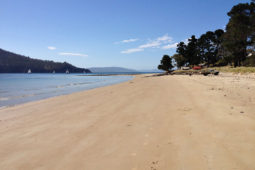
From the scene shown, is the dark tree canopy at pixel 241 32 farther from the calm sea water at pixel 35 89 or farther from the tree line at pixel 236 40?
the calm sea water at pixel 35 89

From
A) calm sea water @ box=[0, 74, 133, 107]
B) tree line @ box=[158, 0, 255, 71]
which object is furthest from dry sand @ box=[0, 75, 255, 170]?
tree line @ box=[158, 0, 255, 71]

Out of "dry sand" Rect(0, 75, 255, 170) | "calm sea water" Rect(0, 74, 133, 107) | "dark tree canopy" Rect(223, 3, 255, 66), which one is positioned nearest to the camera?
"dry sand" Rect(0, 75, 255, 170)

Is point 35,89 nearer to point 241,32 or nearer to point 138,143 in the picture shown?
point 138,143

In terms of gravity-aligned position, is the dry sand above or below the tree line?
below

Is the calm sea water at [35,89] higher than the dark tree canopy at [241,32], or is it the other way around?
the dark tree canopy at [241,32]

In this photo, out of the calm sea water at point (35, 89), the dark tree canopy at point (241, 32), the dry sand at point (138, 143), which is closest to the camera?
the dry sand at point (138, 143)

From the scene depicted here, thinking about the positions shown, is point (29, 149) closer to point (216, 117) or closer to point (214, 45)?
point (216, 117)

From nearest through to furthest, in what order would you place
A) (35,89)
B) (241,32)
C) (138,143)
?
(138,143)
(35,89)
(241,32)

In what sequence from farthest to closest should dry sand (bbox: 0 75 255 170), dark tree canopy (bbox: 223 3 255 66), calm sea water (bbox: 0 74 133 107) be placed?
dark tree canopy (bbox: 223 3 255 66) → calm sea water (bbox: 0 74 133 107) → dry sand (bbox: 0 75 255 170)

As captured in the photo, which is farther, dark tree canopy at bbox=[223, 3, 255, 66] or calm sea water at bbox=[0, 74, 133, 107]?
dark tree canopy at bbox=[223, 3, 255, 66]

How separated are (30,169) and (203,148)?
342cm

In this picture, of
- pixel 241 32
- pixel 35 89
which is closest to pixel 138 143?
pixel 35 89

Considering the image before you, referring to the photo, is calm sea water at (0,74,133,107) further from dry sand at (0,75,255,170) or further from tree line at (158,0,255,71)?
tree line at (158,0,255,71)

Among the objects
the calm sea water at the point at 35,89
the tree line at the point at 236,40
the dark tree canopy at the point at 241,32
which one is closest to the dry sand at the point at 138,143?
the calm sea water at the point at 35,89
